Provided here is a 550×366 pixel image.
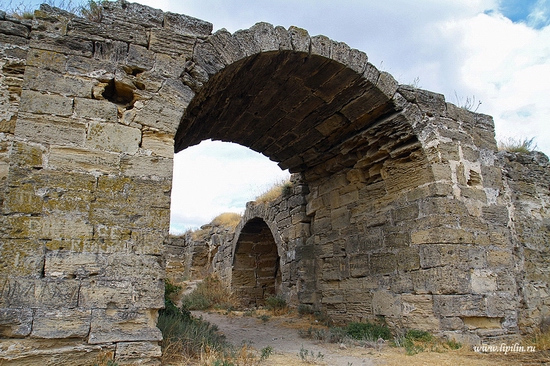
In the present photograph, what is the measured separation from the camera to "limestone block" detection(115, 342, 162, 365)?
3.27 m

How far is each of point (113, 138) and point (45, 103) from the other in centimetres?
63

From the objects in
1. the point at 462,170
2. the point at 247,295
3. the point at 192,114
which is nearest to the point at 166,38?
the point at 192,114

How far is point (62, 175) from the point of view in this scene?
3547mm

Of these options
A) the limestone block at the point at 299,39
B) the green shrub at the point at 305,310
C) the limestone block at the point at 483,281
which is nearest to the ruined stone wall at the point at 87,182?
the limestone block at the point at 299,39

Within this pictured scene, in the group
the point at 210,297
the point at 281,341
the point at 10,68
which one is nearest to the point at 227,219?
the point at 210,297

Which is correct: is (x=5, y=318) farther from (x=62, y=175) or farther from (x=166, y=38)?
(x=166, y=38)

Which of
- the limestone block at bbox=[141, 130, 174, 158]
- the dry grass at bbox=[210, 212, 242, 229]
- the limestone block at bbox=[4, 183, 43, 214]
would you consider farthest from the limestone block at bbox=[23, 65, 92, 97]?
the dry grass at bbox=[210, 212, 242, 229]

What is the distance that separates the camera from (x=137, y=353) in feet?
10.9

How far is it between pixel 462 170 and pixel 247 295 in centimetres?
733

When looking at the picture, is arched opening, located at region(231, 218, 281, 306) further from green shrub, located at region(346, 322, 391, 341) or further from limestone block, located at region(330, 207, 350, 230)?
green shrub, located at region(346, 322, 391, 341)

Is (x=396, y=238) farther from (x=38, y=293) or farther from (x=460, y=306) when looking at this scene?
(x=38, y=293)

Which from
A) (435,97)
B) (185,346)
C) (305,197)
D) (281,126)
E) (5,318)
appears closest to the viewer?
(5,318)

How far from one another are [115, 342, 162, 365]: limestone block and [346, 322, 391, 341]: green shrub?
287 cm

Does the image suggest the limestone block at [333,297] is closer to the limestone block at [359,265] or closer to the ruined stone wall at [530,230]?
the limestone block at [359,265]
